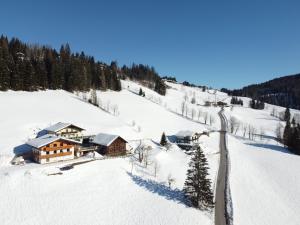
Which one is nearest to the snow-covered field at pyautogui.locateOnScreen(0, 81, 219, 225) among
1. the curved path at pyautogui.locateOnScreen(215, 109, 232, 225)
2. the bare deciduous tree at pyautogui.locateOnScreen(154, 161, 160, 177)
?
the bare deciduous tree at pyautogui.locateOnScreen(154, 161, 160, 177)

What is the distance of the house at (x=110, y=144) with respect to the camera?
57.0m

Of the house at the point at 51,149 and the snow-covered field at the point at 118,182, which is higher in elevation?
the house at the point at 51,149

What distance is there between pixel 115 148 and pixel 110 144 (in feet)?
6.81

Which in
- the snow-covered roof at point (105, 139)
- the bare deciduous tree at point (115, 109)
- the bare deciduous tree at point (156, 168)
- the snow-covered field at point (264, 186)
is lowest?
the snow-covered field at point (264, 186)

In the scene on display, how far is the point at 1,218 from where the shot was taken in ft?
98.5

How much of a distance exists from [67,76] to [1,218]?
8566cm

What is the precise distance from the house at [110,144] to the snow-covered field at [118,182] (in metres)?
4.71

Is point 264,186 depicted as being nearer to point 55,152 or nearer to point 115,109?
point 55,152

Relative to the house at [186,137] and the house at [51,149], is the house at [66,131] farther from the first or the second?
the house at [186,137]

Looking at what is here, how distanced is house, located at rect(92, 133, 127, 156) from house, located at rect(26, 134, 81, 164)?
288 inches

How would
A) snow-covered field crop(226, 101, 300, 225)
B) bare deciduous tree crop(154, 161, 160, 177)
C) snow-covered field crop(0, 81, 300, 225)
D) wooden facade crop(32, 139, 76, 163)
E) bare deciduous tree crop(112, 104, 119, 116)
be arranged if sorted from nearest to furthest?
snow-covered field crop(0, 81, 300, 225), snow-covered field crop(226, 101, 300, 225), wooden facade crop(32, 139, 76, 163), bare deciduous tree crop(154, 161, 160, 177), bare deciduous tree crop(112, 104, 119, 116)

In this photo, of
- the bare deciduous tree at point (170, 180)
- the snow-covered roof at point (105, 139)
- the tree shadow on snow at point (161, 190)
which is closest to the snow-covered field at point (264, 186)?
the tree shadow on snow at point (161, 190)

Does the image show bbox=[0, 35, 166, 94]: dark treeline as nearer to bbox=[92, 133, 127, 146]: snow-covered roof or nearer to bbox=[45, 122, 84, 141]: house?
bbox=[45, 122, 84, 141]: house

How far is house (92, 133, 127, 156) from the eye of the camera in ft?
187
